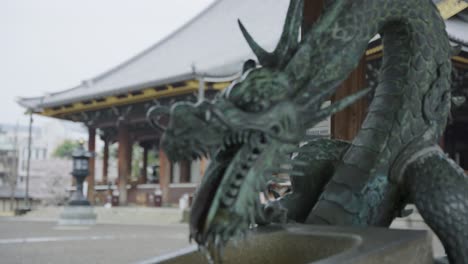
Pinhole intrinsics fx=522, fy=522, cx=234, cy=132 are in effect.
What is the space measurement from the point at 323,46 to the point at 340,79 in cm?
8

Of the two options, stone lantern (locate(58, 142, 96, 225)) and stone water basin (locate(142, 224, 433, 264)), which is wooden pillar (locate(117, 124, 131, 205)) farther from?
stone water basin (locate(142, 224, 433, 264))

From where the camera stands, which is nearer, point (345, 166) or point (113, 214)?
point (345, 166)

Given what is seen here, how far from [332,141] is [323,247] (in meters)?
0.43

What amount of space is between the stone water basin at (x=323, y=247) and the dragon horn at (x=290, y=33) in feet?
1.25

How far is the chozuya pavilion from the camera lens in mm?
10088

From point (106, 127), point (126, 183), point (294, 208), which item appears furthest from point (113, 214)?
point (294, 208)

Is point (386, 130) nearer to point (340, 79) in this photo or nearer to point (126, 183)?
point (340, 79)

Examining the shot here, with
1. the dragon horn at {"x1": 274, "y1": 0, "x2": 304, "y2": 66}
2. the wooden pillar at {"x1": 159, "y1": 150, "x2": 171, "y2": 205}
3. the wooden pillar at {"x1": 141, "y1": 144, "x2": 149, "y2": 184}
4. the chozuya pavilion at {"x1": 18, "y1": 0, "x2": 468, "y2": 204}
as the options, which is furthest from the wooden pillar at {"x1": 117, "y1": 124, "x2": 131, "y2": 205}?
the dragon horn at {"x1": 274, "y1": 0, "x2": 304, "y2": 66}

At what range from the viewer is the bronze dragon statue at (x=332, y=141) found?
915mm

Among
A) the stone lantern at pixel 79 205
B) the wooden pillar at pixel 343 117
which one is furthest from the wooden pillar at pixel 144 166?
→ the wooden pillar at pixel 343 117

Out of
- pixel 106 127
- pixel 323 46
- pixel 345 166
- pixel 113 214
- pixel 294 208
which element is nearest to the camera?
pixel 323 46

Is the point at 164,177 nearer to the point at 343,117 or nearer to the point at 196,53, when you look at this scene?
the point at 196,53

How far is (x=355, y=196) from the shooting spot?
1.30 meters

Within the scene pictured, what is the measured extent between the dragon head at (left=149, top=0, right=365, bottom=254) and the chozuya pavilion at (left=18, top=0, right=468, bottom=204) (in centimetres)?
699
